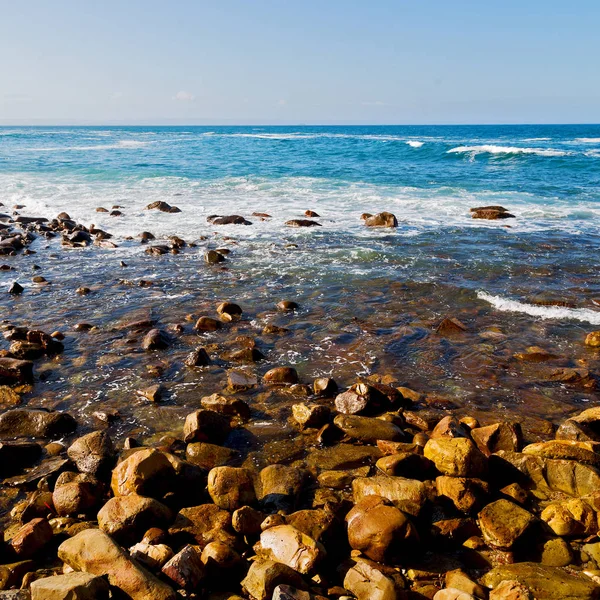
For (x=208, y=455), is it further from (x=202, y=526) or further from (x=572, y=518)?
(x=572, y=518)

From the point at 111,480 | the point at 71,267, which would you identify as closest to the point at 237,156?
the point at 71,267

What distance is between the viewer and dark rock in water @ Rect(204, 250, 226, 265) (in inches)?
538

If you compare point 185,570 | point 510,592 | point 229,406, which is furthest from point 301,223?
point 510,592

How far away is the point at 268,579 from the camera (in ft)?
11.8

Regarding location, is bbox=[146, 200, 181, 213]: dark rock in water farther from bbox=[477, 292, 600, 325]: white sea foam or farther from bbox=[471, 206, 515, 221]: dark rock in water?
bbox=[477, 292, 600, 325]: white sea foam

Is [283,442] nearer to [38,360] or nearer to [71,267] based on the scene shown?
[38,360]

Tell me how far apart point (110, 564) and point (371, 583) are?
6.18ft

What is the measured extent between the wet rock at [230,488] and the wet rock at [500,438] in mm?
2575

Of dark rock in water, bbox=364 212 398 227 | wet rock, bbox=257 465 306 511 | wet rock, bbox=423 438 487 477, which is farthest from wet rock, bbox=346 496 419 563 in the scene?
dark rock in water, bbox=364 212 398 227

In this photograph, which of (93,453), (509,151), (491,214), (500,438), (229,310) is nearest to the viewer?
(93,453)

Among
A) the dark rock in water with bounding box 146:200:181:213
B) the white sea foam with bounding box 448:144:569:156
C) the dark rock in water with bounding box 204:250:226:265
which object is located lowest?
the dark rock in water with bounding box 204:250:226:265

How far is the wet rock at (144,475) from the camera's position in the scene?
467cm

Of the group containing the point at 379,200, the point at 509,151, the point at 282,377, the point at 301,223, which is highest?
the point at 509,151

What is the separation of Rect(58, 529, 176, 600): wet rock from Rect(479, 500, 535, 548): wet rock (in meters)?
2.61
